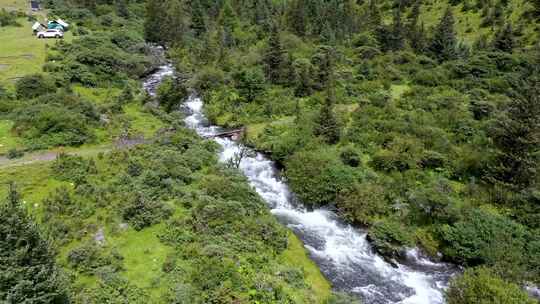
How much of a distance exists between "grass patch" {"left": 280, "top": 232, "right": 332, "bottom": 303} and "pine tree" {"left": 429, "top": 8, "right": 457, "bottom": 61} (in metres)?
61.7

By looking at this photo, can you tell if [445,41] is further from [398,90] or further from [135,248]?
[135,248]

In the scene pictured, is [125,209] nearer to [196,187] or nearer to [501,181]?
[196,187]

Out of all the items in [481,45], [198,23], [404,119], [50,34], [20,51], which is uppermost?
[481,45]

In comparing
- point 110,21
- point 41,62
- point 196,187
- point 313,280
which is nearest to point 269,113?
point 196,187

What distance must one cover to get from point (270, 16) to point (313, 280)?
85.7 meters

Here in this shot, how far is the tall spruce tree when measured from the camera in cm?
1642

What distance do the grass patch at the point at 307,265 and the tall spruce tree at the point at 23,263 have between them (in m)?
15.3

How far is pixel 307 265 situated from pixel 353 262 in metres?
3.71

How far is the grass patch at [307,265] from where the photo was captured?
2575 cm

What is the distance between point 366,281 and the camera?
27297 mm

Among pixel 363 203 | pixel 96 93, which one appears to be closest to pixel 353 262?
pixel 363 203

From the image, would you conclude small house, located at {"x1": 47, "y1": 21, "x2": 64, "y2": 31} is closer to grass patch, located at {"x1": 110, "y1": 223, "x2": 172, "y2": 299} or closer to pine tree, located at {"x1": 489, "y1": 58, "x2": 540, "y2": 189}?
grass patch, located at {"x1": 110, "y1": 223, "x2": 172, "y2": 299}

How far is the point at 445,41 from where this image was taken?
76312mm

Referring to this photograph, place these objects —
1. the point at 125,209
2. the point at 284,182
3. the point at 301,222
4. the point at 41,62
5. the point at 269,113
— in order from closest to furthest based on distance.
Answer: the point at 125,209 < the point at 301,222 < the point at 284,182 < the point at 269,113 < the point at 41,62
